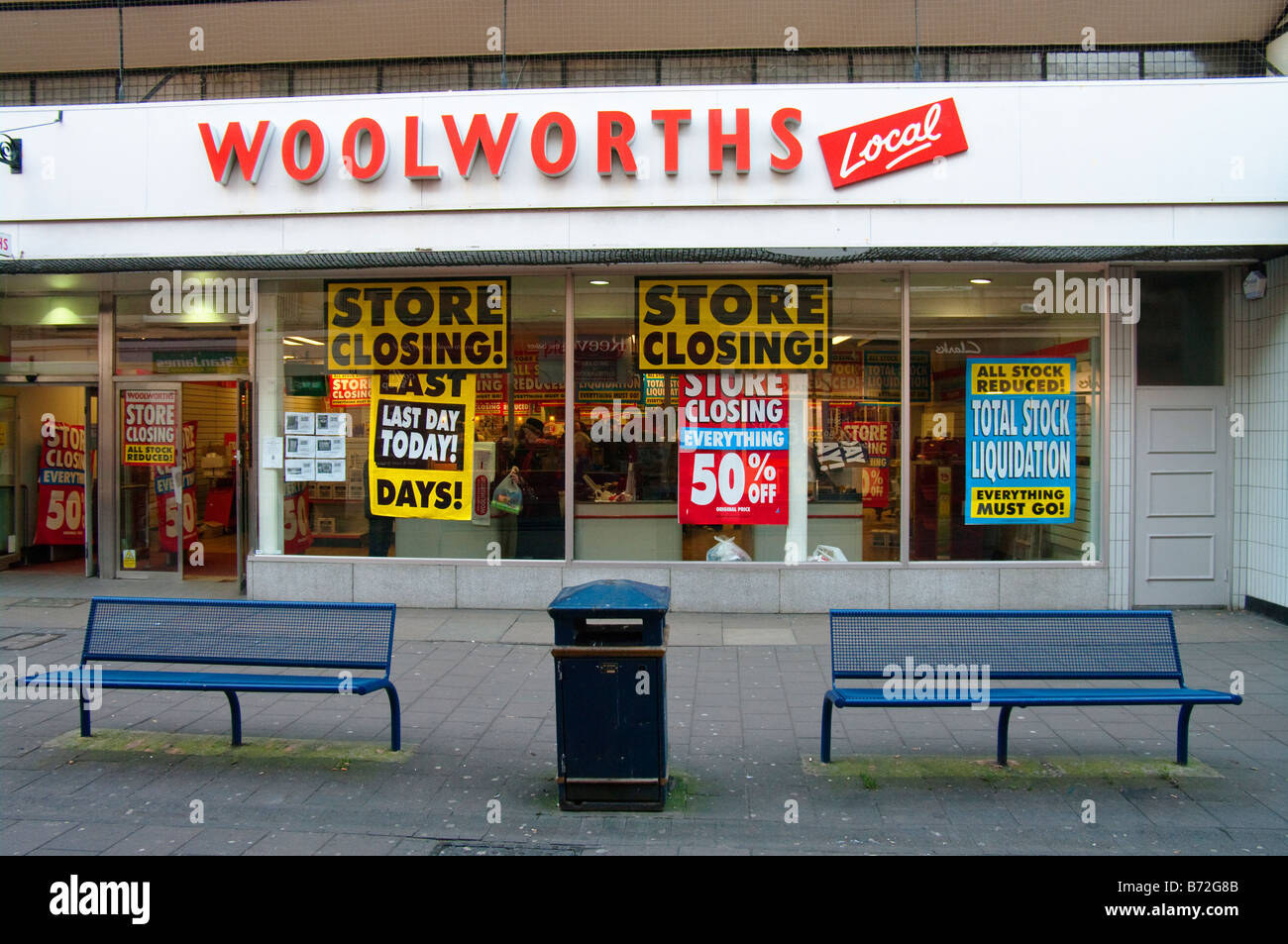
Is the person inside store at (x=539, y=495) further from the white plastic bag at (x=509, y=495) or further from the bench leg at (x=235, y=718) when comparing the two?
the bench leg at (x=235, y=718)

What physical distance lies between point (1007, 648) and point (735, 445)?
4.53m

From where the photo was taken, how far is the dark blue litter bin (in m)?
4.78

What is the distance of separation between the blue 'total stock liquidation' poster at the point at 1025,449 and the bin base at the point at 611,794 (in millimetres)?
6146

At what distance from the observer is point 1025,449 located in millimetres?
9828

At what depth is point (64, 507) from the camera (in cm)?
1274

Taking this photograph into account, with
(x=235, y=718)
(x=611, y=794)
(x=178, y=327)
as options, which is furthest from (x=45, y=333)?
(x=611, y=794)

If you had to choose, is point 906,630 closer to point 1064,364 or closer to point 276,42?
point 1064,364

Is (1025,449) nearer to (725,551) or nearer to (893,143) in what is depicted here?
(725,551)

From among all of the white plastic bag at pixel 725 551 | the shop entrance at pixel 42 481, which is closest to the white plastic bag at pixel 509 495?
the white plastic bag at pixel 725 551

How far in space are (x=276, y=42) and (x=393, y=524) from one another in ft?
19.7

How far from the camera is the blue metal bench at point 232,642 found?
18.7ft

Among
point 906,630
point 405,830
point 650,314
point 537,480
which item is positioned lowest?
point 405,830

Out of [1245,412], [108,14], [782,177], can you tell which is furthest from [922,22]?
[108,14]

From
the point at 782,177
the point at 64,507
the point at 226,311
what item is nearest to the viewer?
the point at 782,177
